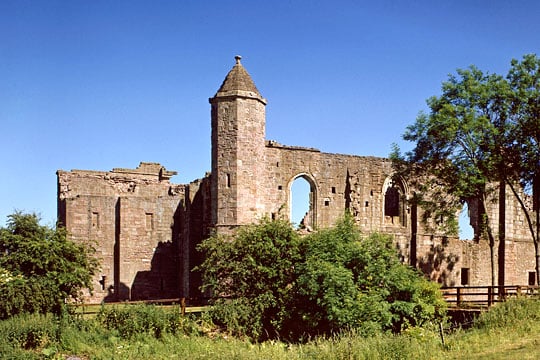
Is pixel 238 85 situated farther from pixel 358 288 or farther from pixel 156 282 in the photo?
pixel 358 288

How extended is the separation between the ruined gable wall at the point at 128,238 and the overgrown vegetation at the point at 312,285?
Result: 348 inches

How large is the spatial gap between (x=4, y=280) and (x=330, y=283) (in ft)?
33.3

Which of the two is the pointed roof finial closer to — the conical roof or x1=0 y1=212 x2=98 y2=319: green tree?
the conical roof

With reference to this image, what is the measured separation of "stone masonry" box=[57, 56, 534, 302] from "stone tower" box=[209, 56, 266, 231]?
0.14 feet

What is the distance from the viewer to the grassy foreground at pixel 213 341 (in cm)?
1609

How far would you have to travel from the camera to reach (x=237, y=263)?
75.8 ft

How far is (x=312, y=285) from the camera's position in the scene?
20906 millimetres

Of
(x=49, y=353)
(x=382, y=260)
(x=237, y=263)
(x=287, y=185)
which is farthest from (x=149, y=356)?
(x=287, y=185)

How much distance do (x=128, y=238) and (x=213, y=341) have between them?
12369 mm

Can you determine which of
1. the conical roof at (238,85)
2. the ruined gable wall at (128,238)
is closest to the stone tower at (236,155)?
the conical roof at (238,85)

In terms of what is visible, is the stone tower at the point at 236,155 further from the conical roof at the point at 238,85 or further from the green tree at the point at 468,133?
the green tree at the point at 468,133

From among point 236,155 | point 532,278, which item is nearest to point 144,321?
point 236,155

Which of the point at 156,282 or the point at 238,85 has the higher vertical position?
the point at 238,85

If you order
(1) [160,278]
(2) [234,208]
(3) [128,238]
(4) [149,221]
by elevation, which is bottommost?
(1) [160,278]
